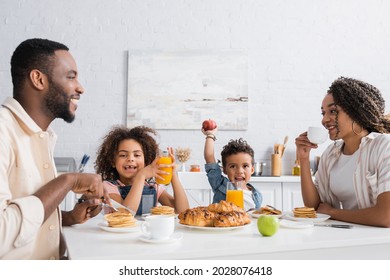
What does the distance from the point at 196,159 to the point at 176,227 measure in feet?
8.26

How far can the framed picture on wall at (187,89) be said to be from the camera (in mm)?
3939

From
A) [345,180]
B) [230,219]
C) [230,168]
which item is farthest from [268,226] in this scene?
[230,168]

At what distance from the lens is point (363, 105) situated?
1803 millimetres

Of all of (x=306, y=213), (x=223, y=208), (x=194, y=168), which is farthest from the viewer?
(x=194, y=168)

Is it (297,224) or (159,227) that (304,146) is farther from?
(159,227)

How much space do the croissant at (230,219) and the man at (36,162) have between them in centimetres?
40

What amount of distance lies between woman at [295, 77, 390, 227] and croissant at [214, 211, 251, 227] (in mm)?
502

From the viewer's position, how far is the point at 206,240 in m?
1.18

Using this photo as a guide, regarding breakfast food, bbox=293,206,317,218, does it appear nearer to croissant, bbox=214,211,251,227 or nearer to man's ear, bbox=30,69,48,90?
croissant, bbox=214,211,251,227

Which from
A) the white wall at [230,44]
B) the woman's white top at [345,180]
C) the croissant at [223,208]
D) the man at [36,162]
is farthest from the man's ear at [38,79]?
the white wall at [230,44]

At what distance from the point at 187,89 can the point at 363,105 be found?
238cm

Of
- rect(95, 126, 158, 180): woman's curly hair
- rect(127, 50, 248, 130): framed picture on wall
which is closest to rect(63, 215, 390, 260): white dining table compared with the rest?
rect(95, 126, 158, 180): woman's curly hair

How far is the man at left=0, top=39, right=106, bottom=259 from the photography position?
3.45ft

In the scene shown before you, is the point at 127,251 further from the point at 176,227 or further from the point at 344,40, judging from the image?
the point at 344,40
